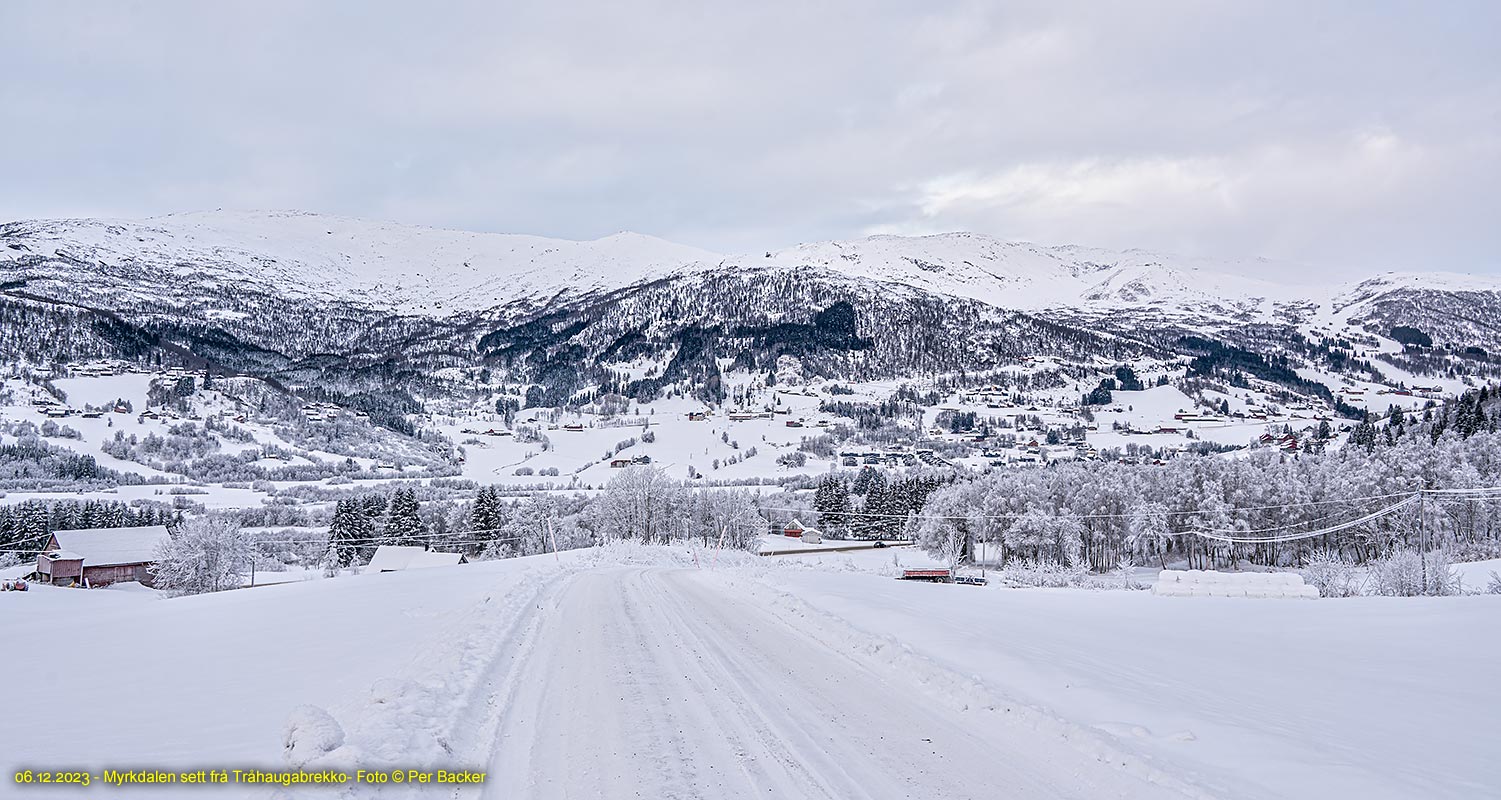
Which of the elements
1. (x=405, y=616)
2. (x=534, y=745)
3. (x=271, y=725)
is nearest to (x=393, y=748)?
(x=534, y=745)

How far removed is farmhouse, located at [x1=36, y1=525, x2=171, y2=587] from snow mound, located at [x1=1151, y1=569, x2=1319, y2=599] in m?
68.0

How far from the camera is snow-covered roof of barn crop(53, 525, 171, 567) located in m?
59.2

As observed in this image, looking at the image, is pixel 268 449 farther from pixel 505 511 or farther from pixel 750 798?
pixel 750 798

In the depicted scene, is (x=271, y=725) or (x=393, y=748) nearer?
(x=393, y=748)

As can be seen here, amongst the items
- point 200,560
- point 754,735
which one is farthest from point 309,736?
point 200,560

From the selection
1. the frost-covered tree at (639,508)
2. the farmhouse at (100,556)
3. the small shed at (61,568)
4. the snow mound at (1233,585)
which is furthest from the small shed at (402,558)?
the snow mound at (1233,585)

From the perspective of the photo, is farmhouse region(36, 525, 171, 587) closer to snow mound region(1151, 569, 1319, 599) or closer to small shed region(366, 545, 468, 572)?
small shed region(366, 545, 468, 572)

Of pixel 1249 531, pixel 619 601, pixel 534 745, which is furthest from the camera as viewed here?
pixel 1249 531

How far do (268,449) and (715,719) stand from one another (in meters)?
179

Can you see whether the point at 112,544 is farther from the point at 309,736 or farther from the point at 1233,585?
the point at 1233,585

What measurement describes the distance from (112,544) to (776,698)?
72.2m

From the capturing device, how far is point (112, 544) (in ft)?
200

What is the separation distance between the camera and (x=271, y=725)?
7.67m

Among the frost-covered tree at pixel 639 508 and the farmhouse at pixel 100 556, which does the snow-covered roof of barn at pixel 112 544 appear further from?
the frost-covered tree at pixel 639 508
